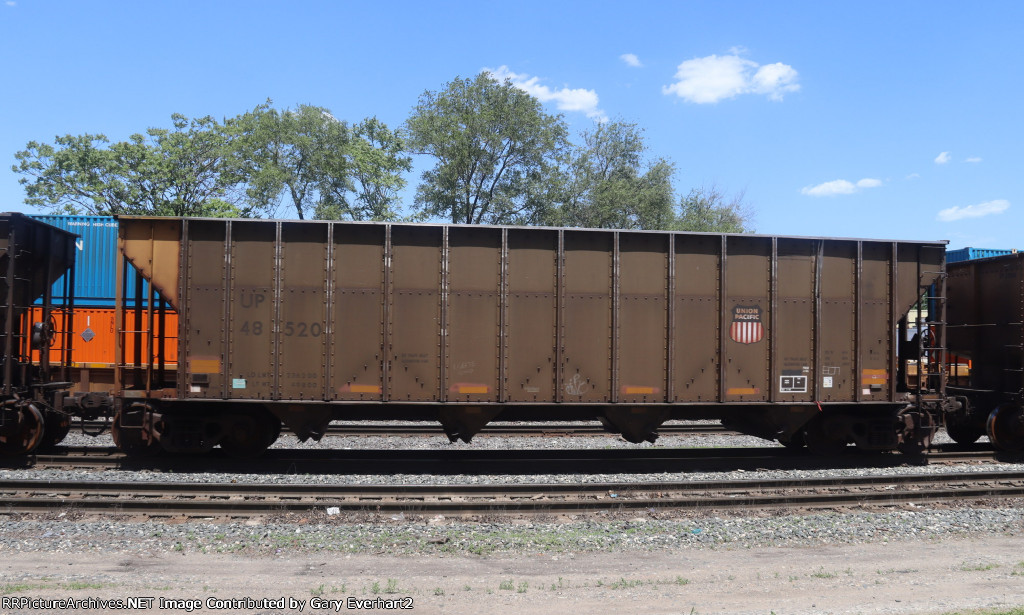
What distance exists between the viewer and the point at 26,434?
1036cm

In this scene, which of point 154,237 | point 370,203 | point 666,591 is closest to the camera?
point 666,591

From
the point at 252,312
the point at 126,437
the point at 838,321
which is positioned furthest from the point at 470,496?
the point at 838,321

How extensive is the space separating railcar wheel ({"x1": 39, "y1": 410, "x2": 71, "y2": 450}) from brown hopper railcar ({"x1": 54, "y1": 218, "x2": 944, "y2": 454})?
0.95m

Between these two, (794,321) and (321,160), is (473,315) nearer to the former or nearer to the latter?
(794,321)

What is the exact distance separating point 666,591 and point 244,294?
295 inches

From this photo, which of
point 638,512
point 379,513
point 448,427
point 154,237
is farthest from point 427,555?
point 154,237

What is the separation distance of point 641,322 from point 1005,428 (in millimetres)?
7258

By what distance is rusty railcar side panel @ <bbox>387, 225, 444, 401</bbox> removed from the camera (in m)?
10.0

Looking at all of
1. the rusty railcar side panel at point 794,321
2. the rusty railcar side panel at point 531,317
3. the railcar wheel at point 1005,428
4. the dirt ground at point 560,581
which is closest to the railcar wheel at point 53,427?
the dirt ground at point 560,581

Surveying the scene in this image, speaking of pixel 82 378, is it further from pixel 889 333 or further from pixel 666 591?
pixel 889 333

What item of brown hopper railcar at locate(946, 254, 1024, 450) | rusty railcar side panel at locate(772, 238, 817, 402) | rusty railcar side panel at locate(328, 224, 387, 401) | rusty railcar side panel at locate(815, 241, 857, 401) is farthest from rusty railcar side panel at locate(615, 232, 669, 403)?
brown hopper railcar at locate(946, 254, 1024, 450)

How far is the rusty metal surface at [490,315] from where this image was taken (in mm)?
10000

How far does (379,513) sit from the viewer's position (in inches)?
319

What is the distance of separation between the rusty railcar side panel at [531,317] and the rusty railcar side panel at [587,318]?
8.8 inches
